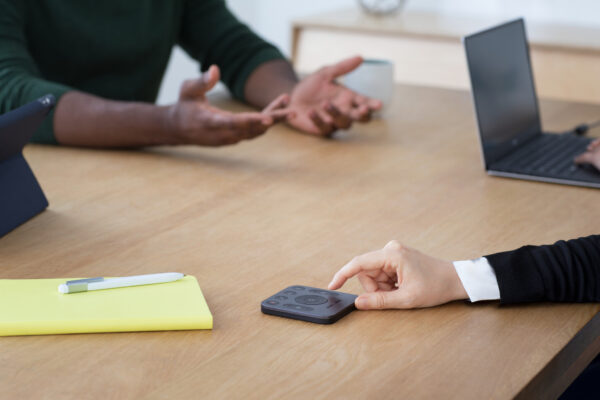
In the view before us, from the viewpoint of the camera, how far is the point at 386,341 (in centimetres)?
74

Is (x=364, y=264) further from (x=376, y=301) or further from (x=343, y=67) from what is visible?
(x=343, y=67)

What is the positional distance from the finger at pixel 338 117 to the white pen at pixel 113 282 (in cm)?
70

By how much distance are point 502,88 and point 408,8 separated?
189cm

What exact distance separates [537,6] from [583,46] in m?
0.58

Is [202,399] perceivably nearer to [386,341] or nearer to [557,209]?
[386,341]

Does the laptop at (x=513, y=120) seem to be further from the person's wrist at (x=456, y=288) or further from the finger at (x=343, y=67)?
the person's wrist at (x=456, y=288)

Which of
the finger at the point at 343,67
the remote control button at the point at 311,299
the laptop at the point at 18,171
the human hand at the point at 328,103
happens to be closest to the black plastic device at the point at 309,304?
the remote control button at the point at 311,299

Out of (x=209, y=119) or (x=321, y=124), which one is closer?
(x=209, y=119)

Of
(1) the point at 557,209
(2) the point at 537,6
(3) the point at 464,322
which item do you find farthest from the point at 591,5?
(3) the point at 464,322

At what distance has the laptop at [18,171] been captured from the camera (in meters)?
0.98

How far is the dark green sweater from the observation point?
4.66 feet

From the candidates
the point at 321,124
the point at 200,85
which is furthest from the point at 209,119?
the point at 321,124

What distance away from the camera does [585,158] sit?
130 centimetres

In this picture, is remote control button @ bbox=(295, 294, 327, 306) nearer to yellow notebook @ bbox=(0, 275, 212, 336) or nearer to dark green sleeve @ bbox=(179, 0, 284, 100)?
yellow notebook @ bbox=(0, 275, 212, 336)
